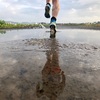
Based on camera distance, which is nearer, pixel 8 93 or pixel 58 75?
pixel 8 93

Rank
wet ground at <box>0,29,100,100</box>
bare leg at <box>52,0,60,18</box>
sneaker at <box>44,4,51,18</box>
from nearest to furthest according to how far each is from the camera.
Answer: wet ground at <box>0,29,100,100</box> → sneaker at <box>44,4,51,18</box> → bare leg at <box>52,0,60,18</box>

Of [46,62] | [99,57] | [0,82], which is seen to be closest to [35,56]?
[46,62]

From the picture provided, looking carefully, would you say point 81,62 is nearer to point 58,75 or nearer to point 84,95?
point 58,75

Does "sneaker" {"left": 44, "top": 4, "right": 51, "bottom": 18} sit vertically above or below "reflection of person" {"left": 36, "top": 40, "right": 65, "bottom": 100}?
above

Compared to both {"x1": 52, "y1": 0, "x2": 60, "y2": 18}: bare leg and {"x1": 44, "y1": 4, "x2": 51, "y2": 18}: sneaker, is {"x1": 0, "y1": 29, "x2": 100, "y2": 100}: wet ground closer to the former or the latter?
{"x1": 44, "y1": 4, "x2": 51, "y2": 18}: sneaker

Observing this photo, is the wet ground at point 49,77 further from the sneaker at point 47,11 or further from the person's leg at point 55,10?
the person's leg at point 55,10

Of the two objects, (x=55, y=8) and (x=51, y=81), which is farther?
(x=55, y=8)

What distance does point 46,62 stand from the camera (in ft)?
11.9

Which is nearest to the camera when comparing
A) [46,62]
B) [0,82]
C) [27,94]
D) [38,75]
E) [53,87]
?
[27,94]

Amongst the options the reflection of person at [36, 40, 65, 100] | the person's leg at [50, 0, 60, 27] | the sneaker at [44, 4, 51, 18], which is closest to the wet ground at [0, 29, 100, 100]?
the reflection of person at [36, 40, 65, 100]

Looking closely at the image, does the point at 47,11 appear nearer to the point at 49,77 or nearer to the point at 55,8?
the point at 55,8

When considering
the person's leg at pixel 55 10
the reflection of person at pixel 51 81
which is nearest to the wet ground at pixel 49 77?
the reflection of person at pixel 51 81

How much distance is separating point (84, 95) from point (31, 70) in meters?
1.00

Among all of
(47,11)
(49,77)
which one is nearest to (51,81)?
(49,77)
